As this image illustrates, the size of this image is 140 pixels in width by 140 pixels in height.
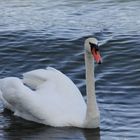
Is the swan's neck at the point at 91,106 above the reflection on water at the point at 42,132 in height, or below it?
above

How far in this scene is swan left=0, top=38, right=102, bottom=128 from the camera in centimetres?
1022

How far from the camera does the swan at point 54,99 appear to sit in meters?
10.2

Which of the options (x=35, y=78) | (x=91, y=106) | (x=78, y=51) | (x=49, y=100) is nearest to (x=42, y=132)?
(x=49, y=100)

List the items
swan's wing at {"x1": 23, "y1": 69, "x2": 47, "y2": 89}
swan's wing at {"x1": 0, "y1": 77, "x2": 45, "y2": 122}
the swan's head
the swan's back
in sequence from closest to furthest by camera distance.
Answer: the swan's head → the swan's back → swan's wing at {"x1": 0, "y1": 77, "x2": 45, "y2": 122} → swan's wing at {"x1": 23, "y1": 69, "x2": 47, "y2": 89}

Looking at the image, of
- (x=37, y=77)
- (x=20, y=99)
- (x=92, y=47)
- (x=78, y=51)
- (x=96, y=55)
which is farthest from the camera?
(x=78, y=51)

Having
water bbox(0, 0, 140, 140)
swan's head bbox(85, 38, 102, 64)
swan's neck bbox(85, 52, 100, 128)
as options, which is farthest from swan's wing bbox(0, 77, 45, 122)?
swan's head bbox(85, 38, 102, 64)

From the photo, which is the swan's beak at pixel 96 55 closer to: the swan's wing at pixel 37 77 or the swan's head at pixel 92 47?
the swan's head at pixel 92 47

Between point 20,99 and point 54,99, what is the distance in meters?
0.52

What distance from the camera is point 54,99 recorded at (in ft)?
34.9

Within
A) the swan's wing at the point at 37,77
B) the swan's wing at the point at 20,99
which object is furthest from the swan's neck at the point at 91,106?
the swan's wing at the point at 37,77

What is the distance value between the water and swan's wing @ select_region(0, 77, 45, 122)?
128 mm

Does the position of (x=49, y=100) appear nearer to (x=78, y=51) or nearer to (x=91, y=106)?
(x=91, y=106)

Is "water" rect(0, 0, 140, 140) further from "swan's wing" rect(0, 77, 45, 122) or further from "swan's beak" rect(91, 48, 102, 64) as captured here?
"swan's beak" rect(91, 48, 102, 64)

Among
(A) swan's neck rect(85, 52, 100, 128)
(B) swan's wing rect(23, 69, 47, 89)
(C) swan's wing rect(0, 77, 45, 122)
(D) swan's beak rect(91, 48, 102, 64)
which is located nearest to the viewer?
(D) swan's beak rect(91, 48, 102, 64)
